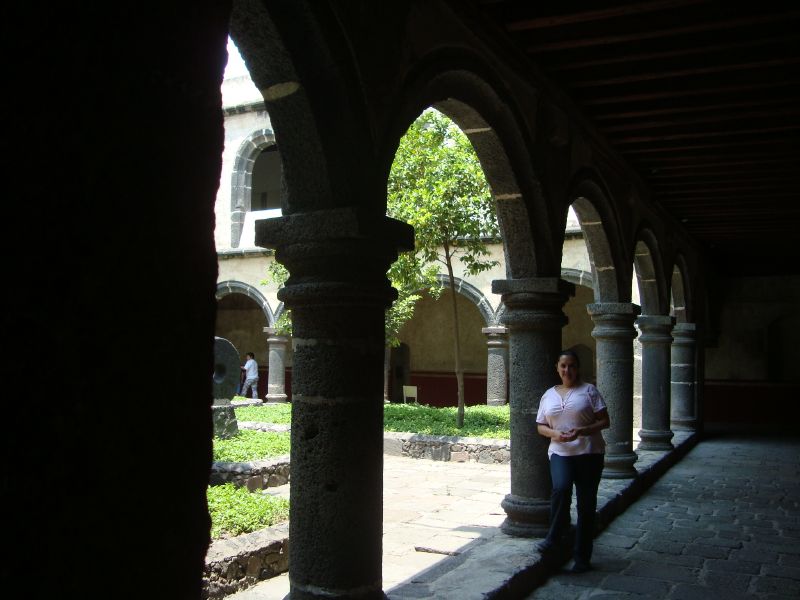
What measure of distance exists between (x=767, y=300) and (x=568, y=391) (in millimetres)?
13175

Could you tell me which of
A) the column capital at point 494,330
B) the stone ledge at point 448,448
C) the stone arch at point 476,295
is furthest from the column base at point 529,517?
the stone arch at point 476,295

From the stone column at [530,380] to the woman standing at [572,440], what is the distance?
35cm

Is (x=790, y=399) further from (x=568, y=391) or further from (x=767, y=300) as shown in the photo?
(x=568, y=391)

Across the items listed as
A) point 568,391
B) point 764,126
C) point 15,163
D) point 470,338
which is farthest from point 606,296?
point 470,338

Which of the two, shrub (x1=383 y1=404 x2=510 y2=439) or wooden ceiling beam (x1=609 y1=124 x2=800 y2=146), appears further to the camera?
shrub (x1=383 y1=404 x2=510 y2=439)

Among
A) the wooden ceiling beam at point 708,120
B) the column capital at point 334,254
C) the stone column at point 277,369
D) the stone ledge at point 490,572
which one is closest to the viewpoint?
the column capital at point 334,254

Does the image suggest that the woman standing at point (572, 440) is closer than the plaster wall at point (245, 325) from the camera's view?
Yes

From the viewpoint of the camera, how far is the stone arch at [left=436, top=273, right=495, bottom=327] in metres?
15.9

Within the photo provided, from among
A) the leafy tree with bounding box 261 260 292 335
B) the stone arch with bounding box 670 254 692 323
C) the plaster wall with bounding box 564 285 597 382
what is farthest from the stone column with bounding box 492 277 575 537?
the plaster wall with bounding box 564 285 597 382

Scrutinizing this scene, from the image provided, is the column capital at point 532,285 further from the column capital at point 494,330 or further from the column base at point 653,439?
the column capital at point 494,330

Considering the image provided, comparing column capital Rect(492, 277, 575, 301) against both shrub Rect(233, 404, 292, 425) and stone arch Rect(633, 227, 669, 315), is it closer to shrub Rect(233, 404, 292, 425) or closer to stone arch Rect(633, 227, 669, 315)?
stone arch Rect(633, 227, 669, 315)

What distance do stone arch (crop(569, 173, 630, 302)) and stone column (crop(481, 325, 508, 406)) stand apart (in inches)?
304

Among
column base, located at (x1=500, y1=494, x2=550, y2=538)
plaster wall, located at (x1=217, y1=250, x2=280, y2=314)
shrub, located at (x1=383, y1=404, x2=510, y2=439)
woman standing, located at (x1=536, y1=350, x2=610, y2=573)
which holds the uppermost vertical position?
plaster wall, located at (x1=217, y1=250, x2=280, y2=314)

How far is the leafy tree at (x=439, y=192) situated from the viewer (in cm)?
1114
